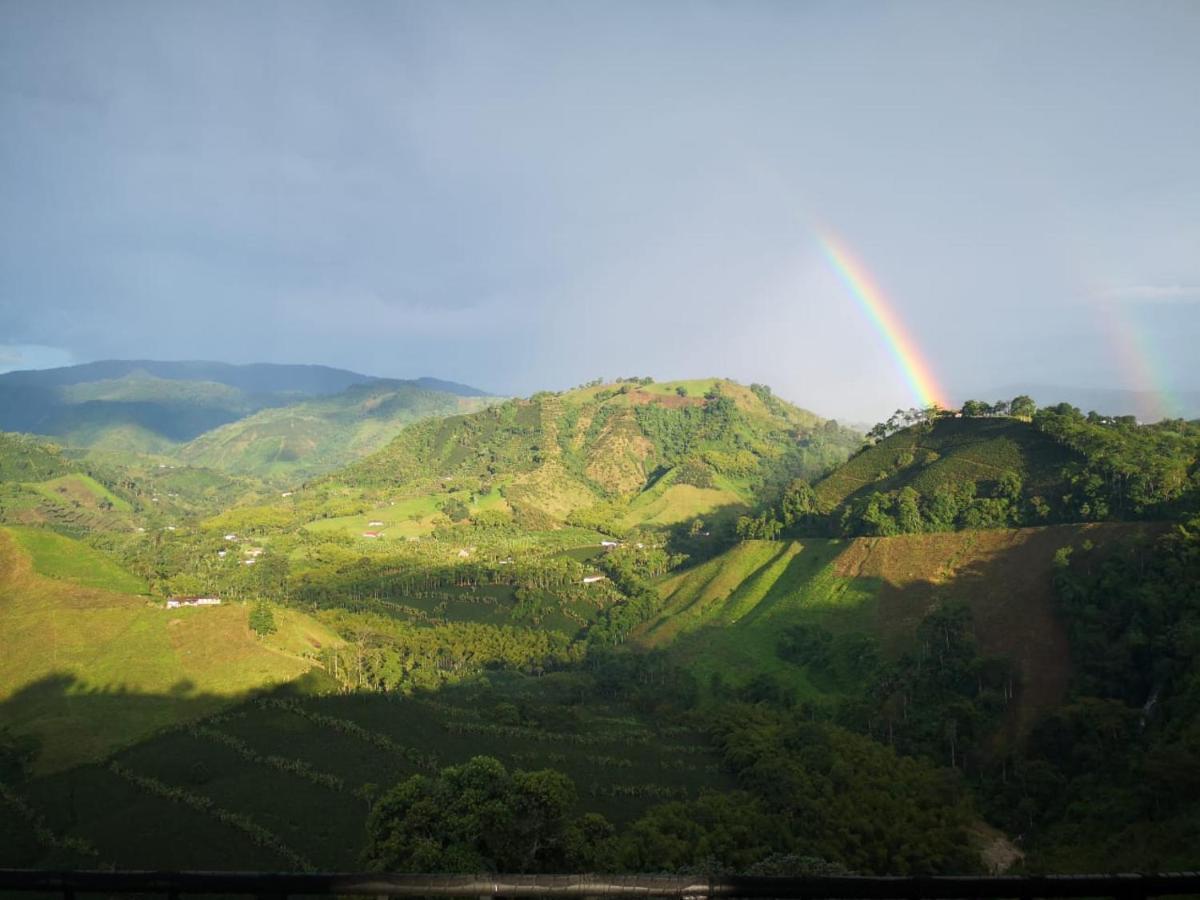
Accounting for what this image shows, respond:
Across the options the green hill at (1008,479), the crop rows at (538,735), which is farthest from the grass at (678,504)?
the crop rows at (538,735)

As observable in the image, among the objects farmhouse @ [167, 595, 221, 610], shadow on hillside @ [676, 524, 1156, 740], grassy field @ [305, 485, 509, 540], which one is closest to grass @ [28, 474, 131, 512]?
grassy field @ [305, 485, 509, 540]

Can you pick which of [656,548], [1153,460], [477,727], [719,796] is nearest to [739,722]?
[719,796]

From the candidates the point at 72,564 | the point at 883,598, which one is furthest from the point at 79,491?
the point at 883,598

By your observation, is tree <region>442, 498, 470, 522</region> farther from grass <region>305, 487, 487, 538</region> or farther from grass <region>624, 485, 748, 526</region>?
grass <region>624, 485, 748, 526</region>

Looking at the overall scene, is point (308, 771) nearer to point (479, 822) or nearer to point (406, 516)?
point (479, 822)

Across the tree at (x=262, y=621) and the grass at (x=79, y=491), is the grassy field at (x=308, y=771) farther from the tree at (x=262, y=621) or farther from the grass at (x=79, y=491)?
the grass at (x=79, y=491)

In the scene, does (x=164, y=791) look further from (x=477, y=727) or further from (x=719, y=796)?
(x=719, y=796)
